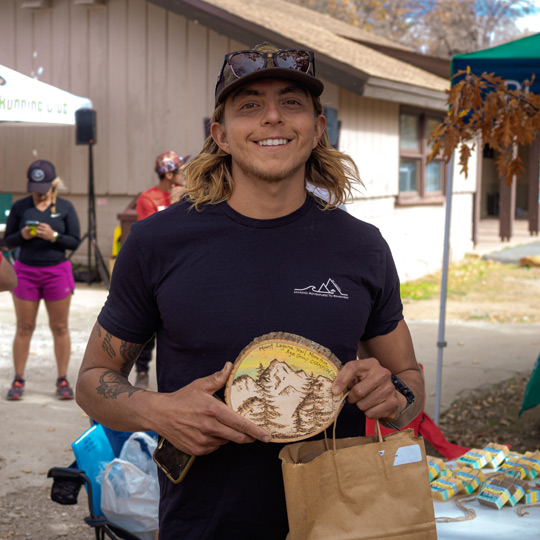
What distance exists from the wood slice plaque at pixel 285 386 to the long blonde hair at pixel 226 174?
445 millimetres

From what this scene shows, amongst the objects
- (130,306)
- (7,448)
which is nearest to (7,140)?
(7,448)

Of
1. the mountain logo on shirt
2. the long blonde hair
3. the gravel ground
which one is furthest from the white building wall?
the mountain logo on shirt

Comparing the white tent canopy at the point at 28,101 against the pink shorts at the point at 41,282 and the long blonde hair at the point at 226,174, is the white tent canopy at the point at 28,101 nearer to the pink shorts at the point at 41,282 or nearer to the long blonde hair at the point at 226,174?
the pink shorts at the point at 41,282

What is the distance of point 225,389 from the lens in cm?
172

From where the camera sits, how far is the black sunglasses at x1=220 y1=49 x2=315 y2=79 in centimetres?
192

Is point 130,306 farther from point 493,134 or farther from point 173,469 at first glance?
point 493,134

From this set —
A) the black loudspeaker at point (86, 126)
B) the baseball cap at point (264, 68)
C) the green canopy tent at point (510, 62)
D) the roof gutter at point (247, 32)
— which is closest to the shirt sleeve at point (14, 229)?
the green canopy tent at point (510, 62)

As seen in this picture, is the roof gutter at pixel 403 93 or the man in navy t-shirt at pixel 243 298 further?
the roof gutter at pixel 403 93

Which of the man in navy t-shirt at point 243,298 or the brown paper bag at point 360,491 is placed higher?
the man in navy t-shirt at point 243,298

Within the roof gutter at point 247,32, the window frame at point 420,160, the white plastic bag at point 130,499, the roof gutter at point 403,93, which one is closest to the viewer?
the white plastic bag at point 130,499

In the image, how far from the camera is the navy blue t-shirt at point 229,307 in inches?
71.7

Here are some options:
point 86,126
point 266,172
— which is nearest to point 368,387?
point 266,172

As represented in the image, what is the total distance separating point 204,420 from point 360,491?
0.38m

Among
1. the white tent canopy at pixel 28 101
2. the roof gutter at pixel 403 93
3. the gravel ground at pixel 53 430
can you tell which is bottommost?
the gravel ground at pixel 53 430
